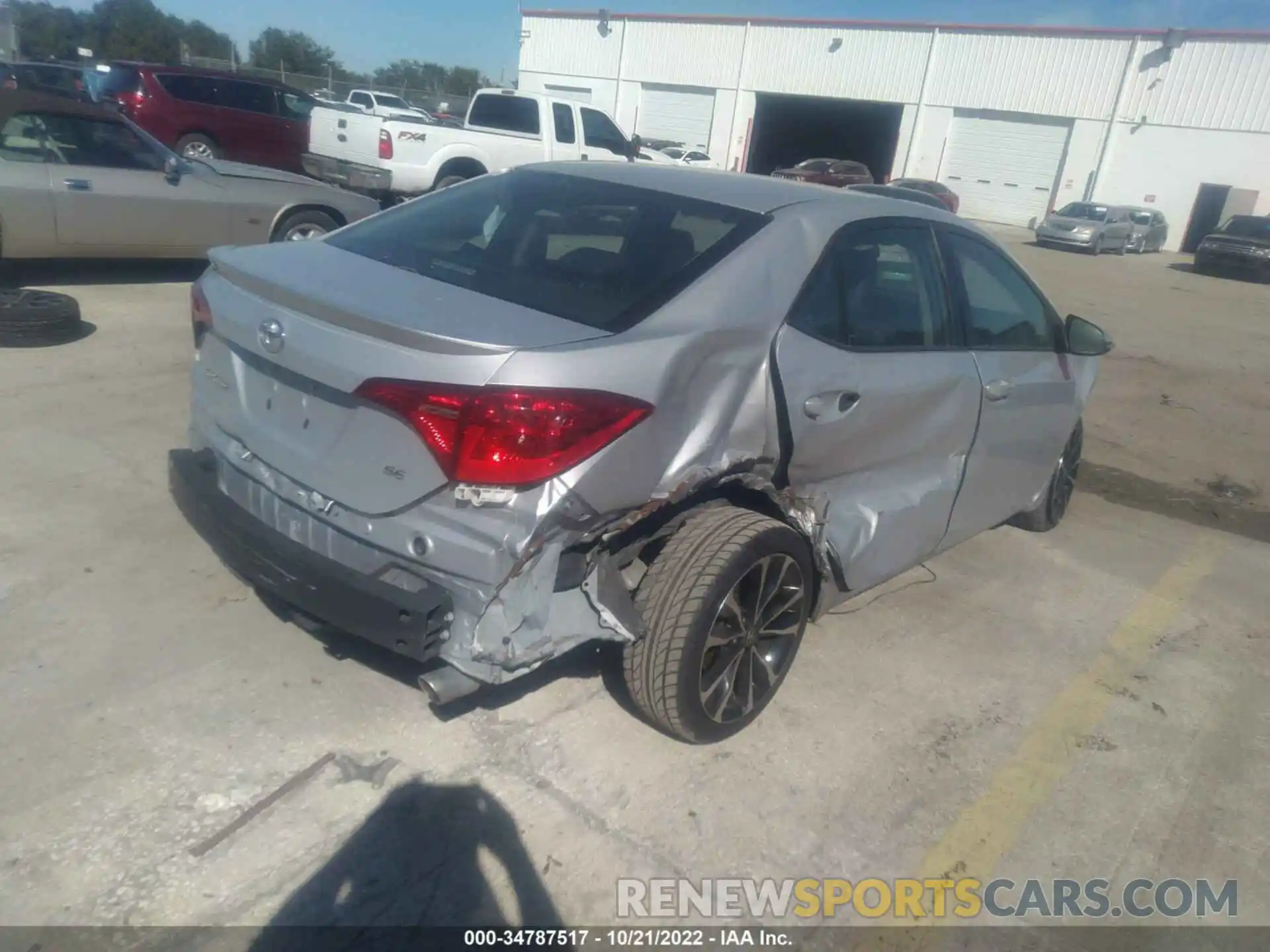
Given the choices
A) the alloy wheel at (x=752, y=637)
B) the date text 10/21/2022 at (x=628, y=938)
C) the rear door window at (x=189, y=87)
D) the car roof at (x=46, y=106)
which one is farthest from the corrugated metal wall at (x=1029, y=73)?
the date text 10/21/2022 at (x=628, y=938)

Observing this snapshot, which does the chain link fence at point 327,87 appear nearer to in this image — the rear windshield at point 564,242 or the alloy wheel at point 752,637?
the rear windshield at point 564,242

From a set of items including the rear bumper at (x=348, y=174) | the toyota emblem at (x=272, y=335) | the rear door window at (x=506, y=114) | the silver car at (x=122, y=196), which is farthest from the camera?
the rear door window at (x=506, y=114)

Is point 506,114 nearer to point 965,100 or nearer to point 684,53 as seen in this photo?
point 965,100

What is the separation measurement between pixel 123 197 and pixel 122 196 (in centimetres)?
1

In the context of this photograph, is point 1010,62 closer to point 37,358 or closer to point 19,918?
point 37,358

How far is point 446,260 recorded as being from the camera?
311 cm

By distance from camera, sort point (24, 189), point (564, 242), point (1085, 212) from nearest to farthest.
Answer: point (564, 242) → point (24, 189) → point (1085, 212)

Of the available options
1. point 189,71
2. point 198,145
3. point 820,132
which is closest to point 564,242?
point 198,145

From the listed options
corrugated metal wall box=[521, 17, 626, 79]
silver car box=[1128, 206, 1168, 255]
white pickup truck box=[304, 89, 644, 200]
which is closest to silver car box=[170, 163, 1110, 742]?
white pickup truck box=[304, 89, 644, 200]

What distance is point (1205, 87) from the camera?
30.5 metres

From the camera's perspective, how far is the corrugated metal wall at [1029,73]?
31.8m

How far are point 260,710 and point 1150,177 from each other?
3585cm

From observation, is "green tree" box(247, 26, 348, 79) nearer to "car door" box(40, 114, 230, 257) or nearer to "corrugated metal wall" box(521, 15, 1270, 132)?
"corrugated metal wall" box(521, 15, 1270, 132)

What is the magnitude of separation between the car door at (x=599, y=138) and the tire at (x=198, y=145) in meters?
5.63
